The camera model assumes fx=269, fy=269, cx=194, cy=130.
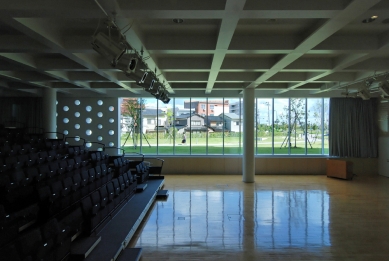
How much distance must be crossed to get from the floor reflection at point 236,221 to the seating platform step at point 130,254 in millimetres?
347

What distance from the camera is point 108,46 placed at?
361 centimetres

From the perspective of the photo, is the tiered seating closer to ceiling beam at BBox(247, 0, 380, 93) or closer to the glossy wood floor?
the glossy wood floor

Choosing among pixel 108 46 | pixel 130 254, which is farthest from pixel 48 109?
pixel 130 254

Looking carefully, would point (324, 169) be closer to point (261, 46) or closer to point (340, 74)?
point (340, 74)

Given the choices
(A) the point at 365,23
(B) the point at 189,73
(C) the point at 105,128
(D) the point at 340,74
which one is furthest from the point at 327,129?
(C) the point at 105,128

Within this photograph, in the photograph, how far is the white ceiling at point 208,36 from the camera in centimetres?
360

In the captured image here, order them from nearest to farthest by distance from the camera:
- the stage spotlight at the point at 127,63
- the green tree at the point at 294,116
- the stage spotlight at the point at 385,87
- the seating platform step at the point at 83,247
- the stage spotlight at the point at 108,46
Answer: the stage spotlight at the point at 108,46, the seating platform step at the point at 83,247, the stage spotlight at the point at 127,63, the stage spotlight at the point at 385,87, the green tree at the point at 294,116

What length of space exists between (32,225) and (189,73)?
6037mm

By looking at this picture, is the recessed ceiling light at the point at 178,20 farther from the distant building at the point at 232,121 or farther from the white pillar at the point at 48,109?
the distant building at the point at 232,121

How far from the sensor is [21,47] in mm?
5168

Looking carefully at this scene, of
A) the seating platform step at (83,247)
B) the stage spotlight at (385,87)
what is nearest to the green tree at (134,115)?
the seating platform step at (83,247)

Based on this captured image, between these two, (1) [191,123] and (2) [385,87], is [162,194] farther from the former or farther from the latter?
(2) [385,87]

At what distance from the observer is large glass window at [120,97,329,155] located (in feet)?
41.0

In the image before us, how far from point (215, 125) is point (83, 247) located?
942 centimetres
